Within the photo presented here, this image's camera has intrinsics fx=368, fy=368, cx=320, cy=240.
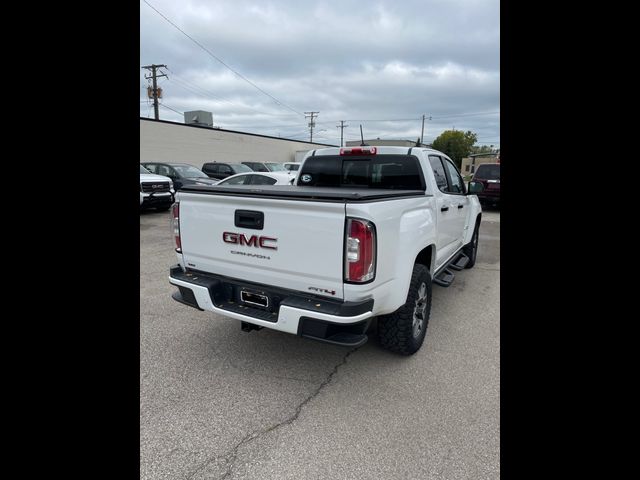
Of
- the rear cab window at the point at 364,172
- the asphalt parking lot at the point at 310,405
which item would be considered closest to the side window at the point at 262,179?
the rear cab window at the point at 364,172

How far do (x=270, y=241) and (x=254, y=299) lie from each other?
51 centimetres

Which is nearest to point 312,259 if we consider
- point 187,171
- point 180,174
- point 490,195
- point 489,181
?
point 489,181

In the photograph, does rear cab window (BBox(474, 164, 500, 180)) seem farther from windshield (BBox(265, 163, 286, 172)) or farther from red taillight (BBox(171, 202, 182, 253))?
red taillight (BBox(171, 202, 182, 253))

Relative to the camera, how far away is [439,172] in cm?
449

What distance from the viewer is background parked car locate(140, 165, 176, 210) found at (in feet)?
38.2

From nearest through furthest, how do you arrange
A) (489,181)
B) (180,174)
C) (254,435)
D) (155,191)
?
1. (254,435)
2. (155,191)
3. (489,181)
4. (180,174)

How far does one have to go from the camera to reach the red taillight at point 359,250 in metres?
2.39

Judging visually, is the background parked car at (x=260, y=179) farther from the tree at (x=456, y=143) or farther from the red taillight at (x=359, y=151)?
the tree at (x=456, y=143)

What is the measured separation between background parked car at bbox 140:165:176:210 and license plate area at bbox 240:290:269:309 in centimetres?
987

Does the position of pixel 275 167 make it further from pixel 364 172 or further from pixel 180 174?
pixel 364 172
